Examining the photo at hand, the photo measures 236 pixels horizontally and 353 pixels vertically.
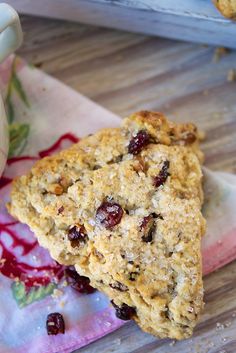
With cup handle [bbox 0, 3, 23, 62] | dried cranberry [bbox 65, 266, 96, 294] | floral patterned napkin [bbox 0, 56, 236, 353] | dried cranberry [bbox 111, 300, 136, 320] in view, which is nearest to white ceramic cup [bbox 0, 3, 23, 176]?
cup handle [bbox 0, 3, 23, 62]

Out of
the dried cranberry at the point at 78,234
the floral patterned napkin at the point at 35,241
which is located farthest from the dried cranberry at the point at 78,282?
the dried cranberry at the point at 78,234

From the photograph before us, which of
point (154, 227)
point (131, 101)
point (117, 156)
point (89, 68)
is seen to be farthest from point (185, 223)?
point (89, 68)

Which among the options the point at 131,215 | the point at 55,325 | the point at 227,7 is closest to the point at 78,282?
the point at 55,325

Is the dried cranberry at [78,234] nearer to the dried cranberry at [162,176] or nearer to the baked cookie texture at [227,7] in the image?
the dried cranberry at [162,176]

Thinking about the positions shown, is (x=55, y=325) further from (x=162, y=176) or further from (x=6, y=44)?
(x=6, y=44)

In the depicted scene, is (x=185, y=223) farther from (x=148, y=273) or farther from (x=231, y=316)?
(x=231, y=316)

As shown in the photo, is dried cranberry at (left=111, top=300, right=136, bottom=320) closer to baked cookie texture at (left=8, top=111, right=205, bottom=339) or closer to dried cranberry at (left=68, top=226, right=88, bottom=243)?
baked cookie texture at (left=8, top=111, right=205, bottom=339)
